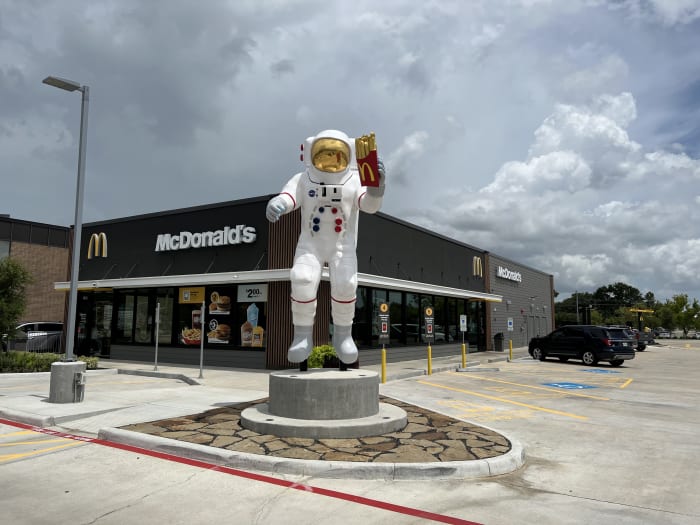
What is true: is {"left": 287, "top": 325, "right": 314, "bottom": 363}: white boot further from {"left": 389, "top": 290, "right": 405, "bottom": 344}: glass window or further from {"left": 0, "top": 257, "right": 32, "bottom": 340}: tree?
{"left": 389, "top": 290, "right": 405, "bottom": 344}: glass window

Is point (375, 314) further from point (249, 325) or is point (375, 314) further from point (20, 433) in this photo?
point (20, 433)

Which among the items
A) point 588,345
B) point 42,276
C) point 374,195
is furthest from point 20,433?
point 42,276

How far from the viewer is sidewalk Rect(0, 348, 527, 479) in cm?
533

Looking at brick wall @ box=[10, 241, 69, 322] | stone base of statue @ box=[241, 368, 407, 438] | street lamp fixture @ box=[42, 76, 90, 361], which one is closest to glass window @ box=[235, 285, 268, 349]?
street lamp fixture @ box=[42, 76, 90, 361]

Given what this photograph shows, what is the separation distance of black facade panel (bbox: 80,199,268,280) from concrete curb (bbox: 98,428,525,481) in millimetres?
11163

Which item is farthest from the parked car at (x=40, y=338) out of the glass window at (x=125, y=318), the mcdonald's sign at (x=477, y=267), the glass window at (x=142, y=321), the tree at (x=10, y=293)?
the mcdonald's sign at (x=477, y=267)

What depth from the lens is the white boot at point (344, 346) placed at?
8.09m

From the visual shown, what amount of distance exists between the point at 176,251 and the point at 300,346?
41.6 feet

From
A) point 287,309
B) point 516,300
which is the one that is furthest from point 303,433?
point 516,300

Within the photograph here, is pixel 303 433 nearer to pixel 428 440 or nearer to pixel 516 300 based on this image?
pixel 428 440

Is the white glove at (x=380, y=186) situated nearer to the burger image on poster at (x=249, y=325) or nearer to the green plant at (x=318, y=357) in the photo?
the green plant at (x=318, y=357)

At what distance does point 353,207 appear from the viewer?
27.0ft

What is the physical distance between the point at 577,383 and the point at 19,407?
13.5 meters

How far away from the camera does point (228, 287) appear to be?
1755 cm
